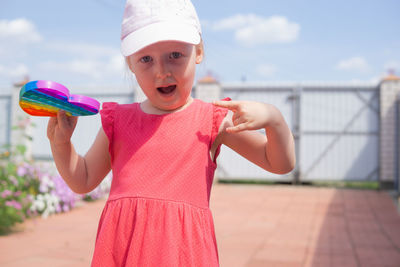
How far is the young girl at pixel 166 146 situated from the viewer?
48.1 inches

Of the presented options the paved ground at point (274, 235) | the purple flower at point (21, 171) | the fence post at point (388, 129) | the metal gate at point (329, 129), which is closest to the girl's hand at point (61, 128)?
the paved ground at point (274, 235)

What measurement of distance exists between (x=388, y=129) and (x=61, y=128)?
9061mm

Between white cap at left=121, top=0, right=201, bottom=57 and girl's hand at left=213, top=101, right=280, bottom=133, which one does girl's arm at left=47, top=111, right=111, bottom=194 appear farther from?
girl's hand at left=213, top=101, right=280, bottom=133

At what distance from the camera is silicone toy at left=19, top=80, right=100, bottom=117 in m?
1.16

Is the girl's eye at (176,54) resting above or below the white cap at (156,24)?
below

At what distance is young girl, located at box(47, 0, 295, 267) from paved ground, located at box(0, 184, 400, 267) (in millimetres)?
2546

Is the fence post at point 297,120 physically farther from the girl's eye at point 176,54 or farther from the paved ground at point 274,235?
the girl's eye at point 176,54

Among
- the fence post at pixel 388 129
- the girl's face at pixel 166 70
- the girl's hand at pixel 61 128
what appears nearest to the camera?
the girl's face at pixel 166 70

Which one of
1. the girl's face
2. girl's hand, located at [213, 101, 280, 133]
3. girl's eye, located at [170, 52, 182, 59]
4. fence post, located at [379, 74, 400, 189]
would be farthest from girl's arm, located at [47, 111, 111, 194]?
fence post, located at [379, 74, 400, 189]

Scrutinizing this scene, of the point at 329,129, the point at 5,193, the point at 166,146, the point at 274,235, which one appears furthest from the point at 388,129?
the point at 166,146

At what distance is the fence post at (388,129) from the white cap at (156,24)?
29.2ft

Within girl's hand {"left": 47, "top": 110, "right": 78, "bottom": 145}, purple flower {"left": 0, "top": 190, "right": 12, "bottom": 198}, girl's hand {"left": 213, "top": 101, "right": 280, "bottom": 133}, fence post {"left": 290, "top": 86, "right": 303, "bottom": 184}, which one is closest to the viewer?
girl's hand {"left": 213, "top": 101, "right": 280, "bottom": 133}

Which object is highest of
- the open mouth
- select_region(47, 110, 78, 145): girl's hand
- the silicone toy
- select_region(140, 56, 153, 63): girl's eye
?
select_region(140, 56, 153, 63): girl's eye

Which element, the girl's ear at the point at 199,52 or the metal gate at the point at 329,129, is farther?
the metal gate at the point at 329,129
